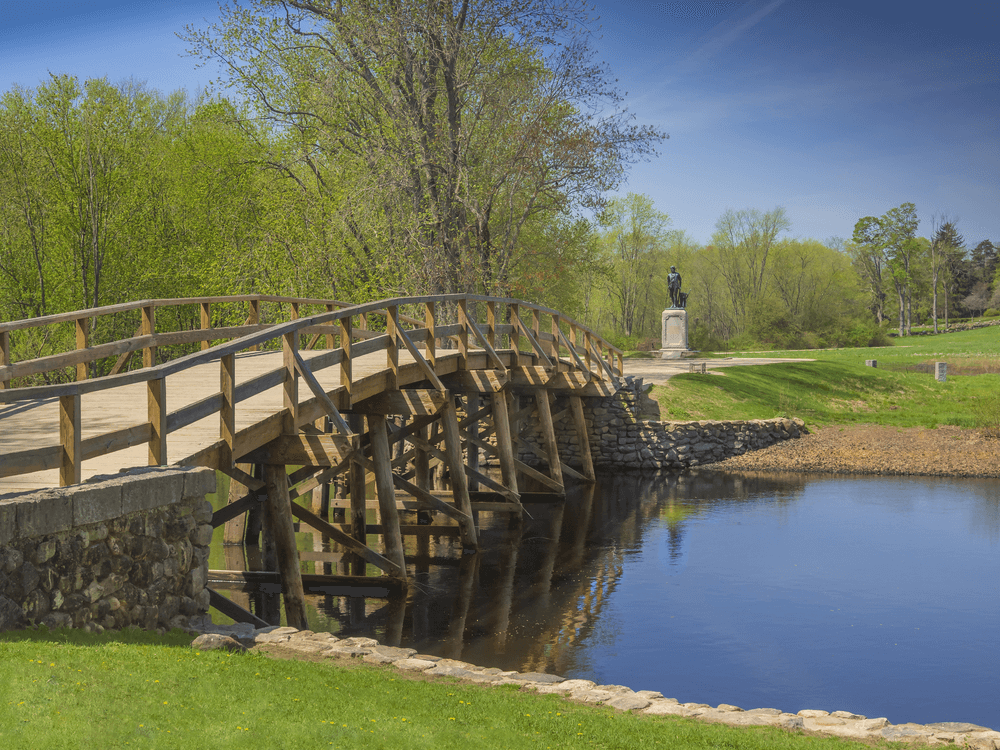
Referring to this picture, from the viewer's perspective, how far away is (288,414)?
34.2 ft

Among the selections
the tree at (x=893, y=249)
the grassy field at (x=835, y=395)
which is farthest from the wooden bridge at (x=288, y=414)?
the tree at (x=893, y=249)

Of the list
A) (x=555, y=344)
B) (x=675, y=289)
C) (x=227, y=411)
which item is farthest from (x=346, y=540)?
(x=675, y=289)

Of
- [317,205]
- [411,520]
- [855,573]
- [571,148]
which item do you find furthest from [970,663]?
[317,205]

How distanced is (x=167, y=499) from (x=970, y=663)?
8713mm

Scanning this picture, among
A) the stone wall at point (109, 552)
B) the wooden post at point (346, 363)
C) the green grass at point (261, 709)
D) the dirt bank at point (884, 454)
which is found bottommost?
the dirt bank at point (884, 454)

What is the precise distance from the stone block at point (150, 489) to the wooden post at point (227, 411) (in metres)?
1.52

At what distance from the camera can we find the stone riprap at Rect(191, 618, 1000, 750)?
668 cm

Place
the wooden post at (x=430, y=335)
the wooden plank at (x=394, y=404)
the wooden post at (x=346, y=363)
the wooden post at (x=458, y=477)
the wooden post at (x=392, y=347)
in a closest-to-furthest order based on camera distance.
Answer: the wooden post at (x=346, y=363)
the wooden post at (x=392, y=347)
the wooden plank at (x=394, y=404)
the wooden post at (x=430, y=335)
the wooden post at (x=458, y=477)

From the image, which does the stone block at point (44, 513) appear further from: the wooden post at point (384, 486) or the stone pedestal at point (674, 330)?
the stone pedestal at point (674, 330)

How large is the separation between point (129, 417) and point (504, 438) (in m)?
9.84

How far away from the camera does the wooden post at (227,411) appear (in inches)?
354

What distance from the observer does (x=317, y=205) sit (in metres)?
23.9

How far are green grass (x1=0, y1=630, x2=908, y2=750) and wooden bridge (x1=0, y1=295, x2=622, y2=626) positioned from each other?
1.55m

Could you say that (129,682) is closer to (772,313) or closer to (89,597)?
(89,597)
